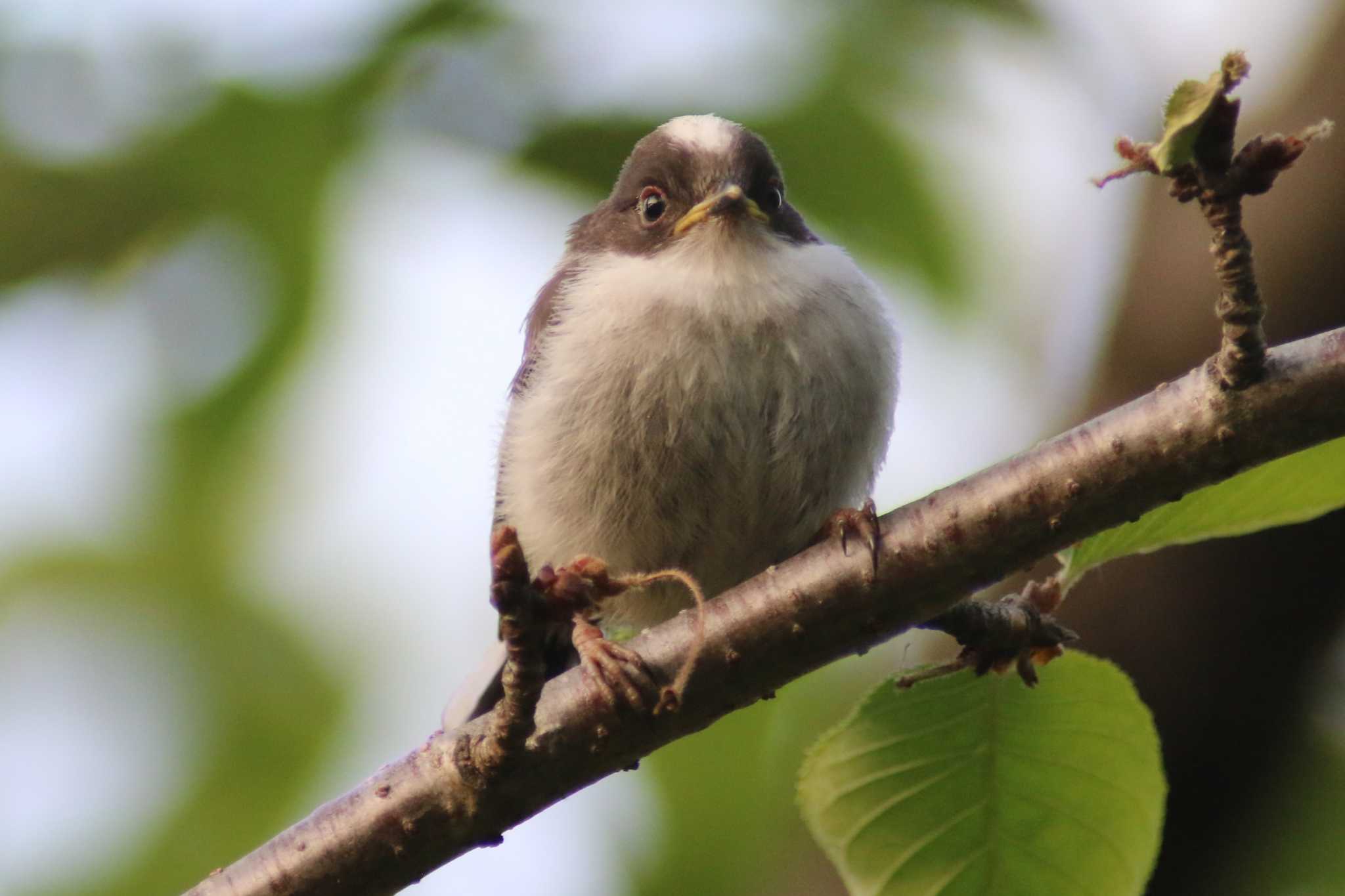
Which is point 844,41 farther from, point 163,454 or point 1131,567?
point 163,454

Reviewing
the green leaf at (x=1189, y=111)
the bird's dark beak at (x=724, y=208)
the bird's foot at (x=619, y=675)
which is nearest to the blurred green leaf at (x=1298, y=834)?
the bird's foot at (x=619, y=675)

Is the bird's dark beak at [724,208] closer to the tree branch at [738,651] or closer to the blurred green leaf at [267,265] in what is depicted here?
the blurred green leaf at [267,265]

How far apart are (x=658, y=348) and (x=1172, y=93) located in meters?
1.87

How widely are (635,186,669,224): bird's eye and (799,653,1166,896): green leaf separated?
1.95 meters

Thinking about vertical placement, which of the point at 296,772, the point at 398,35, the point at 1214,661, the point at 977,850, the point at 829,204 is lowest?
the point at 977,850

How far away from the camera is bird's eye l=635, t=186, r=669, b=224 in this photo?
13.5 feet

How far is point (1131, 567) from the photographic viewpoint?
3686 millimetres

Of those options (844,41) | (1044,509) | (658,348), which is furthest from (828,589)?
(844,41)

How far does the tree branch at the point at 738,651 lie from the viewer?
95.3 inches

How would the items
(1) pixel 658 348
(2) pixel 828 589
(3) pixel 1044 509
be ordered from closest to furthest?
(3) pixel 1044 509, (2) pixel 828 589, (1) pixel 658 348

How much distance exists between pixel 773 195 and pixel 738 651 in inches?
73.7

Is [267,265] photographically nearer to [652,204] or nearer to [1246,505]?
[652,204]

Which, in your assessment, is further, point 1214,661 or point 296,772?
point 296,772

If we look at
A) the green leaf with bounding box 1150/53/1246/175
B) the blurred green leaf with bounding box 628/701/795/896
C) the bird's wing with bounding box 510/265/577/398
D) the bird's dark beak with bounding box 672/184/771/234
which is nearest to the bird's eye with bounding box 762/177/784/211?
the bird's dark beak with bounding box 672/184/771/234
